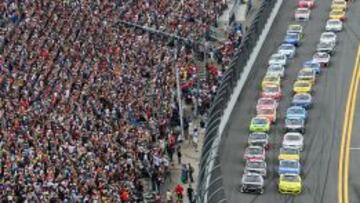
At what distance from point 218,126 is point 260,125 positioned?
27.9 ft

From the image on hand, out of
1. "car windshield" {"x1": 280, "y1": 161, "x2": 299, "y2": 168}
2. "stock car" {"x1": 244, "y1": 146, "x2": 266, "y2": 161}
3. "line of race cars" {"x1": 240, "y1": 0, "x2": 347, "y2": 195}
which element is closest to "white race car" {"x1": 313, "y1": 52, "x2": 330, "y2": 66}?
"line of race cars" {"x1": 240, "y1": 0, "x2": 347, "y2": 195}

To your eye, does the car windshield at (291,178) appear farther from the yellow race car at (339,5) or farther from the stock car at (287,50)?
the yellow race car at (339,5)

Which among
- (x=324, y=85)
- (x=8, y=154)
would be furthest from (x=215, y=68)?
(x=8, y=154)

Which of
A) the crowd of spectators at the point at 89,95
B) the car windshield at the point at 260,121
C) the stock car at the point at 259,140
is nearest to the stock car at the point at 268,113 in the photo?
the car windshield at the point at 260,121

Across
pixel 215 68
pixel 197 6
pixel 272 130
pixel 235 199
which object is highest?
pixel 197 6

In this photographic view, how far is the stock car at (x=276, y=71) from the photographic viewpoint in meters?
68.9

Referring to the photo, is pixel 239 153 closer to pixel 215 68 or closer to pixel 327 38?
pixel 215 68

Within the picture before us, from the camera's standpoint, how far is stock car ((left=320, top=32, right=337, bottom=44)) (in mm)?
75000

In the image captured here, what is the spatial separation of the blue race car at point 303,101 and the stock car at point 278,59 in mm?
7048

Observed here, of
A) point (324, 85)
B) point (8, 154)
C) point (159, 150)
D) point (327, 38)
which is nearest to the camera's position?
point (8, 154)

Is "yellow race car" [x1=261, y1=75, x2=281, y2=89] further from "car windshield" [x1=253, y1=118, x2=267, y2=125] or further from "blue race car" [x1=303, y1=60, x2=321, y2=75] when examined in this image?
"car windshield" [x1=253, y1=118, x2=267, y2=125]

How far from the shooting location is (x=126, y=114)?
194 feet

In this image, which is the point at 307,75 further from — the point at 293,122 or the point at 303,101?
the point at 293,122

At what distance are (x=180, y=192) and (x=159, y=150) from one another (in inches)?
132
